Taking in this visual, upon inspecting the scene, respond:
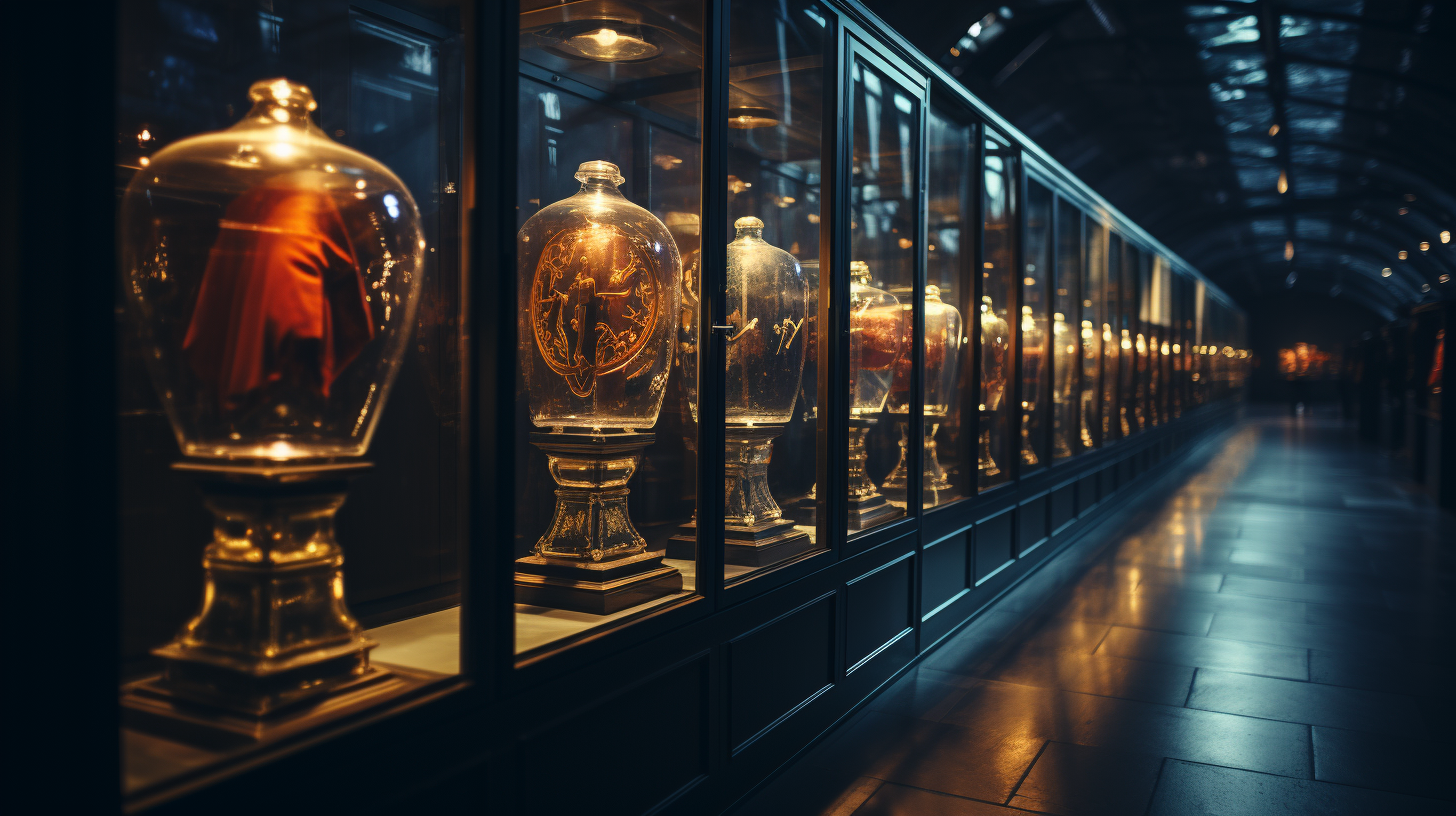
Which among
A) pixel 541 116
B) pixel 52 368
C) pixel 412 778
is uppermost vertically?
pixel 541 116

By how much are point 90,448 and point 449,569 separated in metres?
1.21

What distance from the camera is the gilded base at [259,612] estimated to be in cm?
150

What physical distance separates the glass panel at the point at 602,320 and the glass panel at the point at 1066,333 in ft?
14.4

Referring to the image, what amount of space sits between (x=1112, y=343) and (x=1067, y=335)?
211 centimetres

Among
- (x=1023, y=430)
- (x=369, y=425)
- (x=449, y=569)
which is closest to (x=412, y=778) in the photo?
(x=369, y=425)

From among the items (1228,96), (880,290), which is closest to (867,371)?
(880,290)

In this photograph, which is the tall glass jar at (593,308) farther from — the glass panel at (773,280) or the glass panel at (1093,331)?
the glass panel at (1093,331)

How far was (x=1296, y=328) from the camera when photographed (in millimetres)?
39094

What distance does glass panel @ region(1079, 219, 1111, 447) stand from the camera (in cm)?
763

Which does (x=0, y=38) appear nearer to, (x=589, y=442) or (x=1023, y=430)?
(x=589, y=442)

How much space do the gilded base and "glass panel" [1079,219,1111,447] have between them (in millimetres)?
6779

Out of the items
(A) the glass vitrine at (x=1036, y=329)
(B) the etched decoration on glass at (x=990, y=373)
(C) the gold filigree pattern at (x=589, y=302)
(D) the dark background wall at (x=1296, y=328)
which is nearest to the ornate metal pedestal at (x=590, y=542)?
(C) the gold filigree pattern at (x=589, y=302)

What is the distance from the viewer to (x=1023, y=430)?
19.4 ft

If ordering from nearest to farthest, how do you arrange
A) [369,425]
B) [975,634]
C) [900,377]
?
[369,425], [900,377], [975,634]
